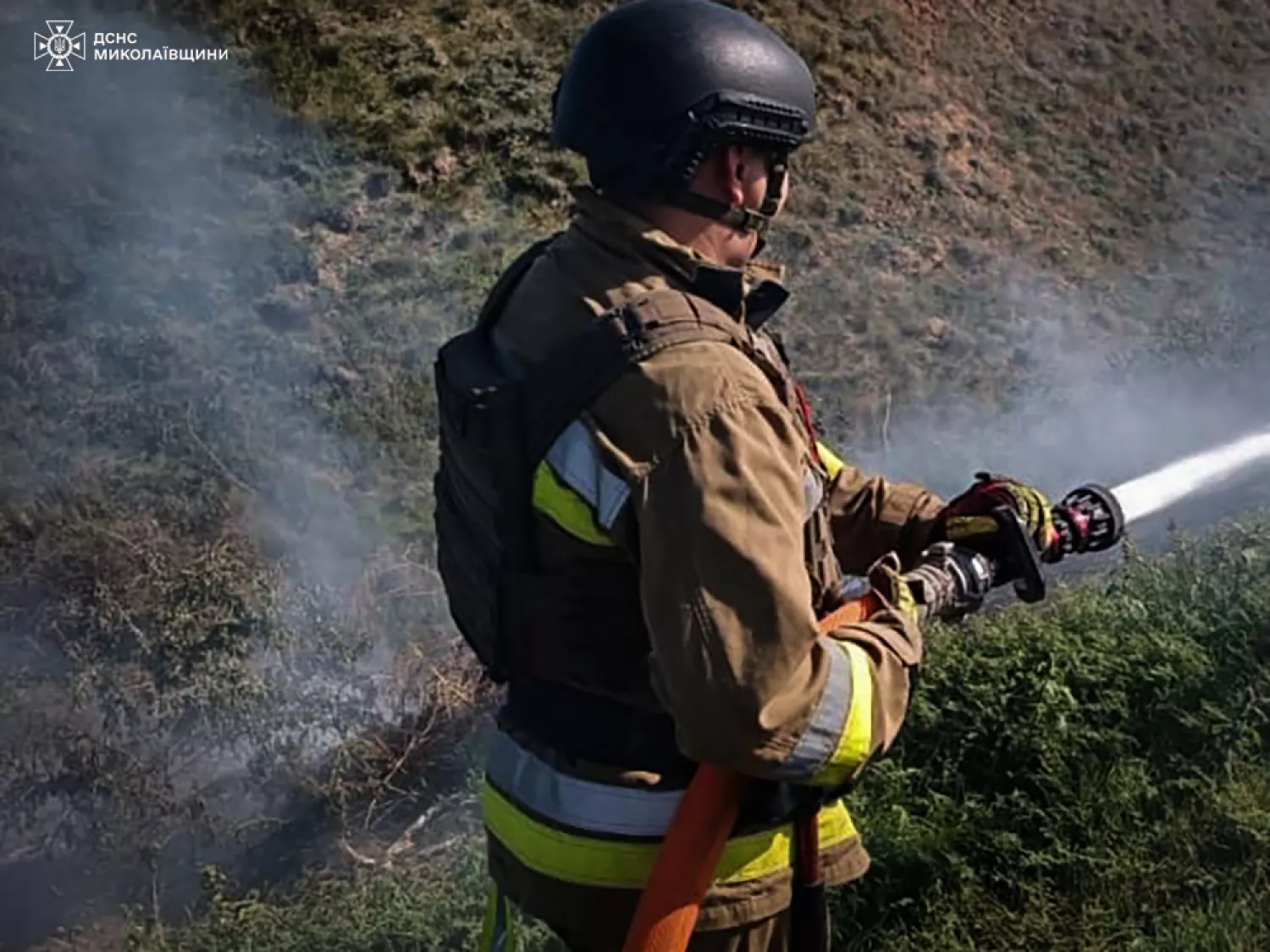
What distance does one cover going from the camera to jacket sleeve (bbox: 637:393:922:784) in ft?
Result: 5.63

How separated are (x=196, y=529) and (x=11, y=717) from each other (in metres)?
1.39

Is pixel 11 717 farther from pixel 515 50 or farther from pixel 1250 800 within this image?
pixel 515 50

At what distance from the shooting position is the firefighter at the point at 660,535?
5.71ft

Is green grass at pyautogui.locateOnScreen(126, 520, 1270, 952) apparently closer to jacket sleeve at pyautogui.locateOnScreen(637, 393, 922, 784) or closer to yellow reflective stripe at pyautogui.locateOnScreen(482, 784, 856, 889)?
yellow reflective stripe at pyautogui.locateOnScreen(482, 784, 856, 889)

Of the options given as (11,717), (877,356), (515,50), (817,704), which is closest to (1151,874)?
(817,704)

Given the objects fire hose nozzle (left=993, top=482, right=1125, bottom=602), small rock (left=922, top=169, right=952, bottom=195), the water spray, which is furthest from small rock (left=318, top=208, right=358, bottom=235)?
fire hose nozzle (left=993, top=482, right=1125, bottom=602)

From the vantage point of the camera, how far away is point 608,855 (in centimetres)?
203

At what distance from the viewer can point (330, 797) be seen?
531cm

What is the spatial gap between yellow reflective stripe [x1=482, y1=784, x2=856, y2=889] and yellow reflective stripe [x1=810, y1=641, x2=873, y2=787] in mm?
206

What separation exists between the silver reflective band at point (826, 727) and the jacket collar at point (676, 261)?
1.60 feet

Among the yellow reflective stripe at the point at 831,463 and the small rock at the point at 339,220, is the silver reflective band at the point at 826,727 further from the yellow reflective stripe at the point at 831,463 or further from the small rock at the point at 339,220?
the small rock at the point at 339,220

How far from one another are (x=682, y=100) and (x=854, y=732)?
2.98 ft

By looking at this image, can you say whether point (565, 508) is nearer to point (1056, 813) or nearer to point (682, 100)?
point (682, 100)

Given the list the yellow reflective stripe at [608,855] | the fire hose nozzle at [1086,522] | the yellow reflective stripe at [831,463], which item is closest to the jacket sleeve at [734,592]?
the yellow reflective stripe at [608,855]
